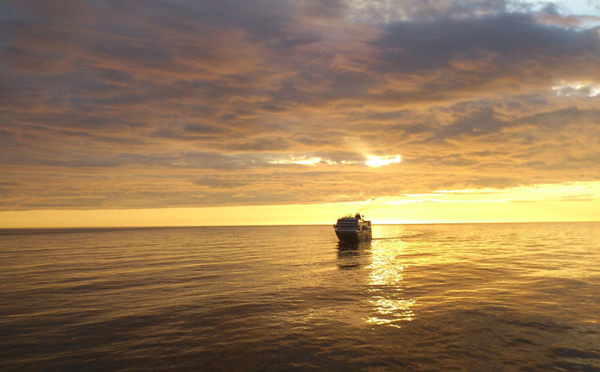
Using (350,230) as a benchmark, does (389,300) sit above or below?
below

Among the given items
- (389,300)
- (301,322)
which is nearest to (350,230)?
(389,300)

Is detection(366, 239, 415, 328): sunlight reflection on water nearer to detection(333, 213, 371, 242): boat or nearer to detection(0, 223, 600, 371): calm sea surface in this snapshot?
detection(0, 223, 600, 371): calm sea surface

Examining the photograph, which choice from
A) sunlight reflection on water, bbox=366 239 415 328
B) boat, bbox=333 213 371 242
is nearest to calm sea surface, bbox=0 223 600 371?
sunlight reflection on water, bbox=366 239 415 328

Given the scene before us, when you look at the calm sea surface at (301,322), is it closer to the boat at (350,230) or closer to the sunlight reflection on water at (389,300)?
the sunlight reflection on water at (389,300)

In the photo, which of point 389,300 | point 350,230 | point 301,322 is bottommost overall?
point 389,300

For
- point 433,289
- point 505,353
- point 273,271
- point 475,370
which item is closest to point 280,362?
point 475,370

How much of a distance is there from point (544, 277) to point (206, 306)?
34.0m

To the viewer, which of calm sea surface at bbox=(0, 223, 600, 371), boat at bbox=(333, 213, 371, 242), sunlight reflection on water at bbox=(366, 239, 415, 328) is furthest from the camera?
boat at bbox=(333, 213, 371, 242)

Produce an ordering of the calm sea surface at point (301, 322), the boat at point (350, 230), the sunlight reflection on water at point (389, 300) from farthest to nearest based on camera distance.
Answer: the boat at point (350, 230) < the sunlight reflection on water at point (389, 300) < the calm sea surface at point (301, 322)

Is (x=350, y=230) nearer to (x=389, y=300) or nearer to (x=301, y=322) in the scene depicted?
(x=389, y=300)

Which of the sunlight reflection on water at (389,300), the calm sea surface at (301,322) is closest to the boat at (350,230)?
the sunlight reflection on water at (389,300)

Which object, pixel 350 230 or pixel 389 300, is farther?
pixel 350 230

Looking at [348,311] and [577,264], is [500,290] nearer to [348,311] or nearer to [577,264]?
[348,311]

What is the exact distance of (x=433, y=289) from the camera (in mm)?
29781
